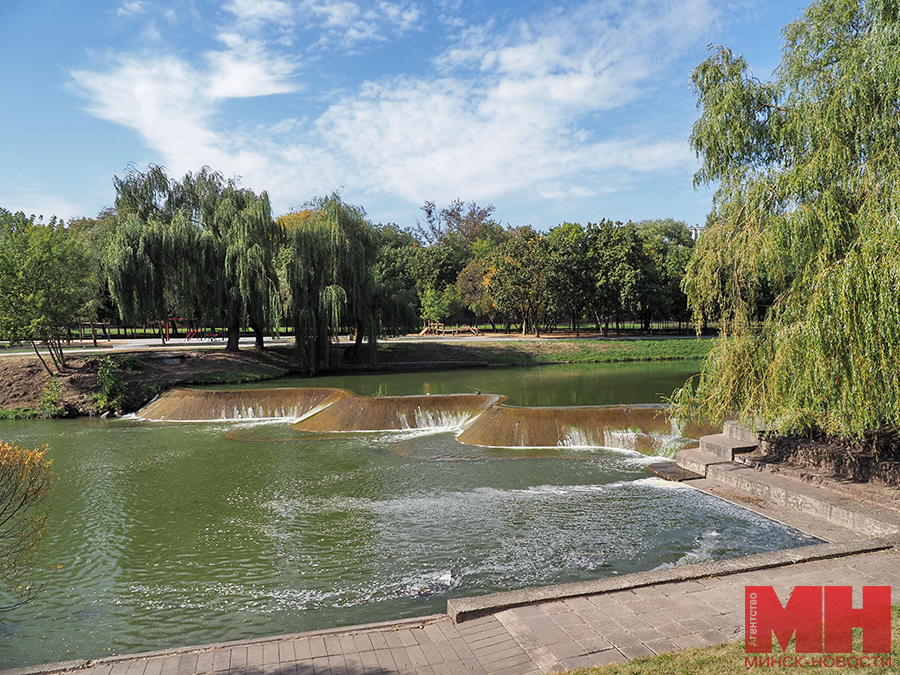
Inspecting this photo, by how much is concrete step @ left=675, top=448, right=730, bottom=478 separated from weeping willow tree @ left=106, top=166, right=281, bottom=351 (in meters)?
19.5

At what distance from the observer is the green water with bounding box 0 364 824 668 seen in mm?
6766

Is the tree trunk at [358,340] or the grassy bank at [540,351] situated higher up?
the tree trunk at [358,340]

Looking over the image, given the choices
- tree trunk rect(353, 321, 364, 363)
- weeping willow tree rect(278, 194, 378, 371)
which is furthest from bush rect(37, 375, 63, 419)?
tree trunk rect(353, 321, 364, 363)

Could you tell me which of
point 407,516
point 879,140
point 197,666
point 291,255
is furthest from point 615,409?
point 291,255

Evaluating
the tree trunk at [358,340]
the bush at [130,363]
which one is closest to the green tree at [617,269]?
the tree trunk at [358,340]

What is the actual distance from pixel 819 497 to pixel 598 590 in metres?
5.37

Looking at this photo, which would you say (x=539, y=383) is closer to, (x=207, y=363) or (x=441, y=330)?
(x=207, y=363)

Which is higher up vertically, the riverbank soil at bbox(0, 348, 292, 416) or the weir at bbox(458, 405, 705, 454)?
the riverbank soil at bbox(0, 348, 292, 416)

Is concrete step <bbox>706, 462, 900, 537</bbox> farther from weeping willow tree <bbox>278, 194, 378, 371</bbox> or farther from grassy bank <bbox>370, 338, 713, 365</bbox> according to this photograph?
grassy bank <bbox>370, 338, 713, 365</bbox>

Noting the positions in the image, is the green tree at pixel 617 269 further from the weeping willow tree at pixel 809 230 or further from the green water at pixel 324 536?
the weeping willow tree at pixel 809 230

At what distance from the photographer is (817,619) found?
5113 millimetres

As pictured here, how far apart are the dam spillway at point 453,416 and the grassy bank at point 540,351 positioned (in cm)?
1365

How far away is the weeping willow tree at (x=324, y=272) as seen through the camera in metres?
27.6

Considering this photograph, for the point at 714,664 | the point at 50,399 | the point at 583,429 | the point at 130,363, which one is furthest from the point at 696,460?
the point at 130,363
